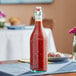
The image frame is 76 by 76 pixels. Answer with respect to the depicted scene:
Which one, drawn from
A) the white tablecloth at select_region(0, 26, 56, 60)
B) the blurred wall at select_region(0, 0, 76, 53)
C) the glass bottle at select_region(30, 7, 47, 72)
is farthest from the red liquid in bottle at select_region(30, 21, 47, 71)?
the blurred wall at select_region(0, 0, 76, 53)

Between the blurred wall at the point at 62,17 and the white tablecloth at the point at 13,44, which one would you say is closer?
the white tablecloth at the point at 13,44

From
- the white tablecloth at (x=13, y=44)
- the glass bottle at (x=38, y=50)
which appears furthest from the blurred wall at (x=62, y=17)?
the glass bottle at (x=38, y=50)

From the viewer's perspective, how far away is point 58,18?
6078 millimetres

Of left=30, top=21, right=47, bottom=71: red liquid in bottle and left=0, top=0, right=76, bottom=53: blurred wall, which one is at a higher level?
left=0, top=0, right=76, bottom=53: blurred wall

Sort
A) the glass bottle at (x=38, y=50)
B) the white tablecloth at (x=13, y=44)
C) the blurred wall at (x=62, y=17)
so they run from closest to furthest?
the glass bottle at (x=38, y=50)
the white tablecloth at (x=13, y=44)
the blurred wall at (x=62, y=17)

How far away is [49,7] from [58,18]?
0.26m

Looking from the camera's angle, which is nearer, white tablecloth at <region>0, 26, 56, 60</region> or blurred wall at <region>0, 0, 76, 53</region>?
white tablecloth at <region>0, 26, 56, 60</region>

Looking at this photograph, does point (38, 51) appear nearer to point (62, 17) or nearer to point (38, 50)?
point (38, 50)

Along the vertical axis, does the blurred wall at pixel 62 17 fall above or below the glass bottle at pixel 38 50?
above

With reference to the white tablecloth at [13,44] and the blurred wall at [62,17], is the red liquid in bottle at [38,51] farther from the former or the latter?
the blurred wall at [62,17]

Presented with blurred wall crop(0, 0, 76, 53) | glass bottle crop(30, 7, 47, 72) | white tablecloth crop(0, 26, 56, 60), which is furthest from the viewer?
blurred wall crop(0, 0, 76, 53)

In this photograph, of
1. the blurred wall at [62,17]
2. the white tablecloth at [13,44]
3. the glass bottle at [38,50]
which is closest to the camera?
the glass bottle at [38,50]

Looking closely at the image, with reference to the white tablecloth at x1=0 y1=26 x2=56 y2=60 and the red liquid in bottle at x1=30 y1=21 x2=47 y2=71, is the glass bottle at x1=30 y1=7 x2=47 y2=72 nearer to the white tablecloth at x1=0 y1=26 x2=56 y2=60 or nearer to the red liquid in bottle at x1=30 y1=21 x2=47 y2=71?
the red liquid in bottle at x1=30 y1=21 x2=47 y2=71

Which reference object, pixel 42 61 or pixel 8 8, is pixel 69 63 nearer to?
pixel 42 61
